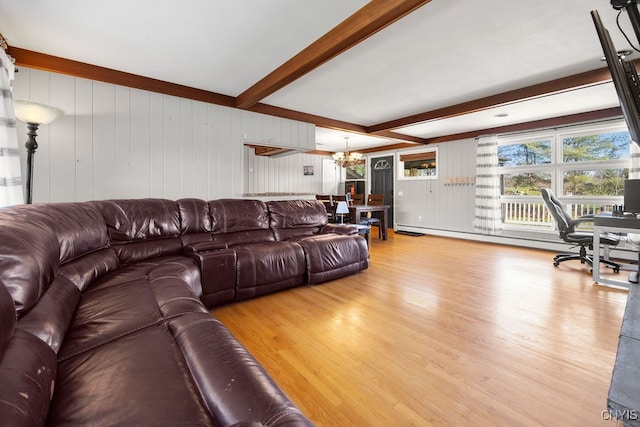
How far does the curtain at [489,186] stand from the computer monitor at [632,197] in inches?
94.6

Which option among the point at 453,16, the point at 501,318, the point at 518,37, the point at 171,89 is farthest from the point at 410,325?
the point at 171,89

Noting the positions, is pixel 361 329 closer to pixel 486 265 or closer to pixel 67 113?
pixel 486 265

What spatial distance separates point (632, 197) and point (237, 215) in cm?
466

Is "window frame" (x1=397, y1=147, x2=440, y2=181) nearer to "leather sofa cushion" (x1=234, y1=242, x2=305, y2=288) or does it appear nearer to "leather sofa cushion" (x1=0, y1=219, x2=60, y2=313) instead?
"leather sofa cushion" (x1=234, y1=242, x2=305, y2=288)

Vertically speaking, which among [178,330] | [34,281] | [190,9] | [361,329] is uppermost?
[190,9]

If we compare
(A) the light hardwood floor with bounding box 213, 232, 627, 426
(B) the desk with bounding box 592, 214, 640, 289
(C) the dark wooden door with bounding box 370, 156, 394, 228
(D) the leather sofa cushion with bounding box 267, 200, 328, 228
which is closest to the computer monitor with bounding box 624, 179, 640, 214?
(B) the desk with bounding box 592, 214, 640, 289

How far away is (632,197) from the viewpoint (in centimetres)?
321

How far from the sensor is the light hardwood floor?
136 cm

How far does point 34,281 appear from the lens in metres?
1.01

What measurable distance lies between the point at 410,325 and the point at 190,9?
2964mm

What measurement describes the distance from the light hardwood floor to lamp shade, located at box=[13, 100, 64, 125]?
7.84 ft

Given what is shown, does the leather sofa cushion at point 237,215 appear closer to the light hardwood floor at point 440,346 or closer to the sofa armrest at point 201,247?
the sofa armrest at point 201,247

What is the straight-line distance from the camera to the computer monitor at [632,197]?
3.18m

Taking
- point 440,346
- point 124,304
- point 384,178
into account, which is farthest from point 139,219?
point 384,178
